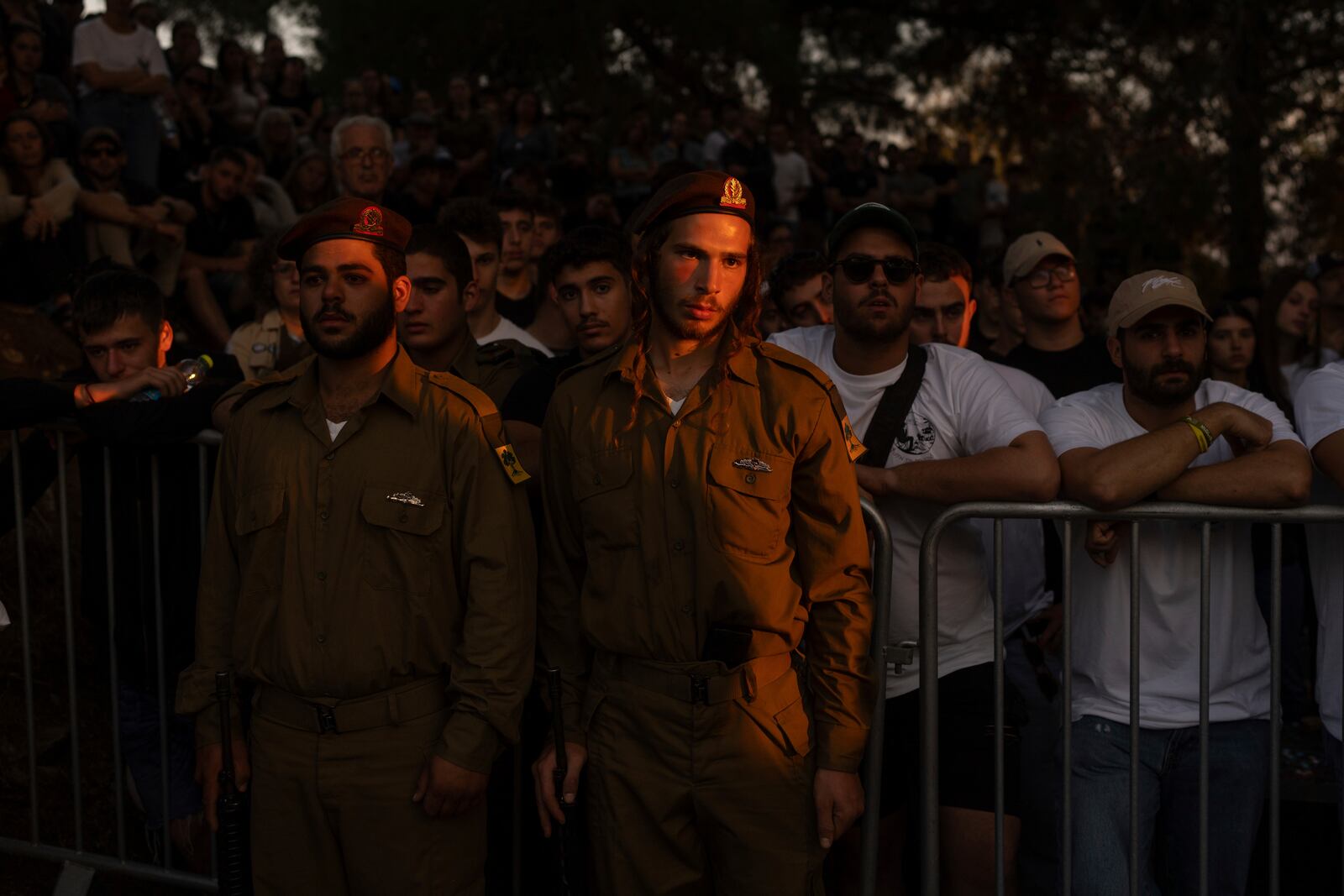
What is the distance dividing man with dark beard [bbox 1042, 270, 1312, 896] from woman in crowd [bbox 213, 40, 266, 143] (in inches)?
423

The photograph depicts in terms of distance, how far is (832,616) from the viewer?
324 centimetres

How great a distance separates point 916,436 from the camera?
387cm

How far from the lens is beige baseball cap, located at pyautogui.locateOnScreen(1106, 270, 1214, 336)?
3.83m

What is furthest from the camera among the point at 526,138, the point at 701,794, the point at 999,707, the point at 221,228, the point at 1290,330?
the point at 526,138

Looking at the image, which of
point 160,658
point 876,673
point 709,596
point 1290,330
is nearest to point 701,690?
point 709,596

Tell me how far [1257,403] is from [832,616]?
153 cm

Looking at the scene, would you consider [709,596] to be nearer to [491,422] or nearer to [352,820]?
[491,422]

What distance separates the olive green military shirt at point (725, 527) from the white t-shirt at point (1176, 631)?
2.82ft

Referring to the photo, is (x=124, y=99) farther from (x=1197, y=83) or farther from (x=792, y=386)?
(x=1197, y=83)

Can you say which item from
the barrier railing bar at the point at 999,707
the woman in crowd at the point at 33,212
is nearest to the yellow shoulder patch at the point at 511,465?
the barrier railing bar at the point at 999,707

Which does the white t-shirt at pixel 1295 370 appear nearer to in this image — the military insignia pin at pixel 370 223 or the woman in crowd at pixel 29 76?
the military insignia pin at pixel 370 223

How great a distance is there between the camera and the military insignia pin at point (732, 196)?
3277 mm

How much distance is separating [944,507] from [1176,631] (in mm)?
719

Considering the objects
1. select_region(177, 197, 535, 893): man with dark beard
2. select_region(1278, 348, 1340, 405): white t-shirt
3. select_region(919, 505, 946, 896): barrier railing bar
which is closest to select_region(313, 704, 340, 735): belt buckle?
select_region(177, 197, 535, 893): man with dark beard
